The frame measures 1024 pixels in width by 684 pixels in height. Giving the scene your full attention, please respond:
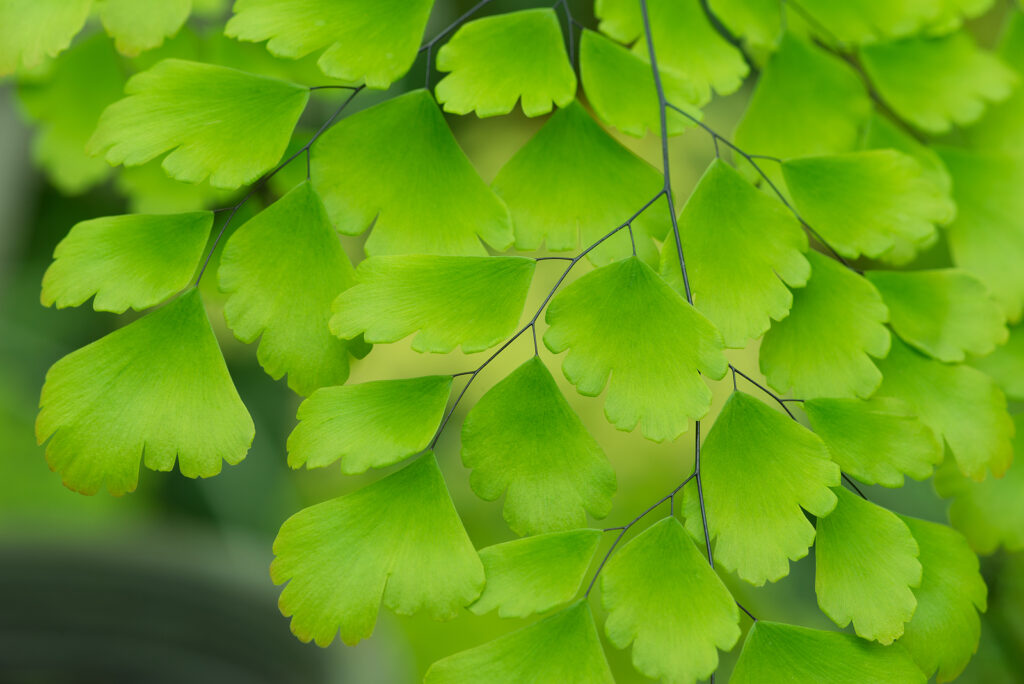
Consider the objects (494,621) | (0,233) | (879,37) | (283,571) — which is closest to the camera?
(283,571)

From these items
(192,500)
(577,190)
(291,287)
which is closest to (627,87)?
(577,190)

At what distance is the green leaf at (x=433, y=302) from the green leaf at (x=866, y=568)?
5.2 inches

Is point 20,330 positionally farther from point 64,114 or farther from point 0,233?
point 64,114

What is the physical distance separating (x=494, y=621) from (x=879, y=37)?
494 mm

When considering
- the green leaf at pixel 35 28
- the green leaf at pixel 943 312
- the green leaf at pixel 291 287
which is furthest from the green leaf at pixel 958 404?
the green leaf at pixel 35 28

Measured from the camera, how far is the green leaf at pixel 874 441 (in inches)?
10.4

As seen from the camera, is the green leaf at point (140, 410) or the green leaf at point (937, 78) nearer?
the green leaf at point (140, 410)

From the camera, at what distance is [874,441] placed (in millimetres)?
269

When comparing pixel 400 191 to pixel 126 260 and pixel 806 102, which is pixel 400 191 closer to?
pixel 126 260

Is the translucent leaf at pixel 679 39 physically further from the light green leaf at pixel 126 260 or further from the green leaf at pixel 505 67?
the light green leaf at pixel 126 260

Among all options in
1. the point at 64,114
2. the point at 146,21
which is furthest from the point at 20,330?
the point at 146,21

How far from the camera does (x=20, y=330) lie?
859 mm

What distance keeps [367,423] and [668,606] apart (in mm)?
113

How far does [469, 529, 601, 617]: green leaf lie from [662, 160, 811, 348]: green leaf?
86 millimetres
